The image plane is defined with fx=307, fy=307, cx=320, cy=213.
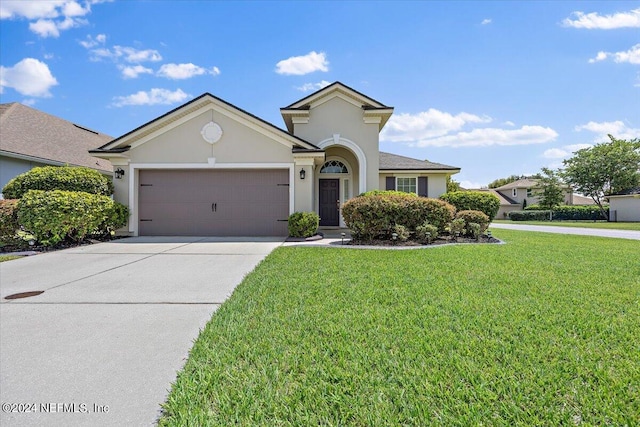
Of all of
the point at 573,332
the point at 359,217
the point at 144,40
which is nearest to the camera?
the point at 573,332

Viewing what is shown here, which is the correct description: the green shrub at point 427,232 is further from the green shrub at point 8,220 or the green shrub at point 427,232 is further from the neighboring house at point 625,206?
the neighboring house at point 625,206

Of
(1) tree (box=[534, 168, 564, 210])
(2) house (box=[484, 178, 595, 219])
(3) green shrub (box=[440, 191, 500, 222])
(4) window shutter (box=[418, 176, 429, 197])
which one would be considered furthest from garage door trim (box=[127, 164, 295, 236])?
(2) house (box=[484, 178, 595, 219])

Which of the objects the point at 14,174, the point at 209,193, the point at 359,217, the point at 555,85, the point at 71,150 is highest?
the point at 555,85

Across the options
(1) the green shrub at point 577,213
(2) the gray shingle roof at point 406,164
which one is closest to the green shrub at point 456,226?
(2) the gray shingle roof at point 406,164

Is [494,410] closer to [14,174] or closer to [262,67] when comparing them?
[262,67]

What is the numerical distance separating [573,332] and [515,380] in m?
1.33

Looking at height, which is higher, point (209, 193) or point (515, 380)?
point (209, 193)

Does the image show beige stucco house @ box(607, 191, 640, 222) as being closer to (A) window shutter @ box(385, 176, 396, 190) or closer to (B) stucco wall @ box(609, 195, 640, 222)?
(B) stucco wall @ box(609, 195, 640, 222)

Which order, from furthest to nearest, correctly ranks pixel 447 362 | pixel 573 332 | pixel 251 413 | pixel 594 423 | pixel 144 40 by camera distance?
1. pixel 144 40
2. pixel 573 332
3. pixel 447 362
4. pixel 251 413
5. pixel 594 423

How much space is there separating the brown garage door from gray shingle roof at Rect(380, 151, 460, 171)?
7.28 meters

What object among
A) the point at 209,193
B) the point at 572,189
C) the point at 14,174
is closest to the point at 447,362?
the point at 209,193

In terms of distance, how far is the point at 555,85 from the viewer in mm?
13328

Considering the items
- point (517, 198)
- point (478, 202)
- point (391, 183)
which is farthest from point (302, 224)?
point (517, 198)

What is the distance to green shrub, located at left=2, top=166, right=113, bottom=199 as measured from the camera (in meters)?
9.85
